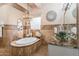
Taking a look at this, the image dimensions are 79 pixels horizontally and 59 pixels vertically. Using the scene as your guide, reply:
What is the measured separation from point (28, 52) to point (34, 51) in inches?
3.3

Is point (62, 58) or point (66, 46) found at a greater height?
point (66, 46)

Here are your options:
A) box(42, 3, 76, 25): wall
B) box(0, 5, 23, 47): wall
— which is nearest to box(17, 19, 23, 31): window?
box(0, 5, 23, 47): wall

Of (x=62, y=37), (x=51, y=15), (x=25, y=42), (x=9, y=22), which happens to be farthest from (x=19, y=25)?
(x=62, y=37)

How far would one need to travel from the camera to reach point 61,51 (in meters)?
2.00

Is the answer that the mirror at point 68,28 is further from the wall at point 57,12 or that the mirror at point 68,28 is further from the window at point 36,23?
the window at point 36,23

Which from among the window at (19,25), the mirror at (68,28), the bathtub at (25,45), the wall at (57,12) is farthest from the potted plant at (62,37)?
the window at (19,25)

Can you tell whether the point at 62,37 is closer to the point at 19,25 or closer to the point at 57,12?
the point at 57,12

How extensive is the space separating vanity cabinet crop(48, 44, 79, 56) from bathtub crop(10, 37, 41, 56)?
0.58 ft

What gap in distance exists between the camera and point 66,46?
1970mm

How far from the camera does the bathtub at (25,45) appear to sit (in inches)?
77.3

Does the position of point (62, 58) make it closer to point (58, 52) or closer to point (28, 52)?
point (58, 52)

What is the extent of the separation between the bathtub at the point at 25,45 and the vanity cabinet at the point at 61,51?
0.18 metres

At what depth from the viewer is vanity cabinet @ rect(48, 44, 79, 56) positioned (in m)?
1.98

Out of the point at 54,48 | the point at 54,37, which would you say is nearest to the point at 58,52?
the point at 54,48
